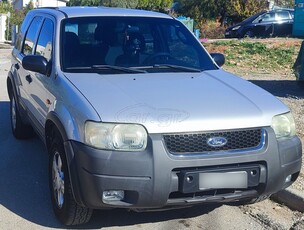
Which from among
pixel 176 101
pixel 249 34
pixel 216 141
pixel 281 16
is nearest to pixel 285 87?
pixel 176 101

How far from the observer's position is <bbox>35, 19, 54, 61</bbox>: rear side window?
5148 mm

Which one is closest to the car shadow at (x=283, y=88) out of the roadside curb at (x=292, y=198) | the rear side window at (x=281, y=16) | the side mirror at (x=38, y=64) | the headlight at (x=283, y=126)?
the roadside curb at (x=292, y=198)

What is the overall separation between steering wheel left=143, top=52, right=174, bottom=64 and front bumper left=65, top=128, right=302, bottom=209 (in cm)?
158

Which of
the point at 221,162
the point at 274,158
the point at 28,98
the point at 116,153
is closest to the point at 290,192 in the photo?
the point at 274,158

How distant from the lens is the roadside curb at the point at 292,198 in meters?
4.85

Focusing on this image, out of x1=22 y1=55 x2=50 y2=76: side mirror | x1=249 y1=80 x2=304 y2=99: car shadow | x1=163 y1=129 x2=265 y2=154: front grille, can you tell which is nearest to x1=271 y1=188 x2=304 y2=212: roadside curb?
x1=163 y1=129 x2=265 y2=154: front grille

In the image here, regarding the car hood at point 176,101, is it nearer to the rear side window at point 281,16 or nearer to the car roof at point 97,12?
the car roof at point 97,12

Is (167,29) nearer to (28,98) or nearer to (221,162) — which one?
(28,98)

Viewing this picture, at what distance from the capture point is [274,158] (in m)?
3.97

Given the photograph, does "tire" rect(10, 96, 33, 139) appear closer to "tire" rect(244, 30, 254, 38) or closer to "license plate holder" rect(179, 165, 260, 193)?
"license plate holder" rect(179, 165, 260, 193)

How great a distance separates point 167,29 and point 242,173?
7.75 feet

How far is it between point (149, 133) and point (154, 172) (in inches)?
11.3

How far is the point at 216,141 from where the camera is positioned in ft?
12.6

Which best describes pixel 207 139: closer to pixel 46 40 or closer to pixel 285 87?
pixel 46 40
